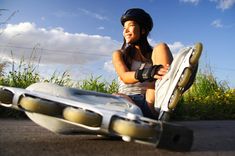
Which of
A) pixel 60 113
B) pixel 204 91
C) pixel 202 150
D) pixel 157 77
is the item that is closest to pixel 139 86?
pixel 157 77

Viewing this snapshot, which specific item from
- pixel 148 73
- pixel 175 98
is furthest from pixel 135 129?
pixel 148 73

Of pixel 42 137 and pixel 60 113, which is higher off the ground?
pixel 60 113

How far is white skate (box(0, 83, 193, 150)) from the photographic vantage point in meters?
1.79

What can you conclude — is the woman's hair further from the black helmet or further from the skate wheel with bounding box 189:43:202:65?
the skate wheel with bounding box 189:43:202:65

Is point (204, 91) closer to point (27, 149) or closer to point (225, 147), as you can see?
point (225, 147)

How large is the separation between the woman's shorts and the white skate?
308 millimetres

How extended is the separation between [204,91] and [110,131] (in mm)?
6427

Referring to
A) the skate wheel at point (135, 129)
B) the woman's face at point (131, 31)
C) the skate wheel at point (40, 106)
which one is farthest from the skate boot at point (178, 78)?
the woman's face at point (131, 31)

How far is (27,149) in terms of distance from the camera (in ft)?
7.26

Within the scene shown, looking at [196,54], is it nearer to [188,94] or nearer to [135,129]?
[135,129]

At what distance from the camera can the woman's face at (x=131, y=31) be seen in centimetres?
296

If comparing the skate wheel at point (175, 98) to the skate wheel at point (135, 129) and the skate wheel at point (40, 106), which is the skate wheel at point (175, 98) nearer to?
the skate wheel at point (135, 129)

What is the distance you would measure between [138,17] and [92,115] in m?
1.24

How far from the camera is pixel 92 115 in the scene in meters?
1.90
